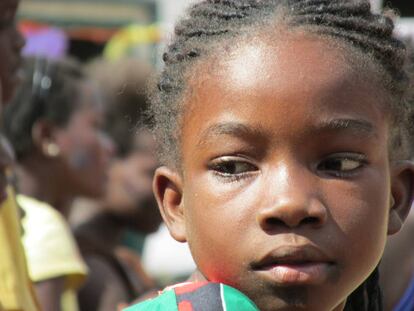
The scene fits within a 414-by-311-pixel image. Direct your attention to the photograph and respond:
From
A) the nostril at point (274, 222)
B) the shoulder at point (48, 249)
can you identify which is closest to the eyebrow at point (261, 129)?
the nostril at point (274, 222)

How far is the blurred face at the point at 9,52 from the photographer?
3.57 m

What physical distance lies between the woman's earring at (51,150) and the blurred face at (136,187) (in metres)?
0.91

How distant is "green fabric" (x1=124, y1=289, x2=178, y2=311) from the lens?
183cm

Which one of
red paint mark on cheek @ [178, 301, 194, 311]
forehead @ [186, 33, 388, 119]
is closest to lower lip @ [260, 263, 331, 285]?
red paint mark on cheek @ [178, 301, 194, 311]

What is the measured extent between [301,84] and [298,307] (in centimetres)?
39

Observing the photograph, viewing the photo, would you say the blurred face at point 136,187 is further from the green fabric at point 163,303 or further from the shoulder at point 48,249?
the green fabric at point 163,303

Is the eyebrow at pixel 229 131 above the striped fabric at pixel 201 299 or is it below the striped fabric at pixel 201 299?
above

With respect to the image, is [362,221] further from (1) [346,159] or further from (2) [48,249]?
(2) [48,249]

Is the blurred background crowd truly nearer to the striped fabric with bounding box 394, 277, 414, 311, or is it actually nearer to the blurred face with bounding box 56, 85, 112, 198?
the blurred face with bounding box 56, 85, 112, 198

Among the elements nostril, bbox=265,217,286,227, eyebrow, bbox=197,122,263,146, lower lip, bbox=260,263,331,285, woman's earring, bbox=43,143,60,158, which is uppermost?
woman's earring, bbox=43,143,60,158

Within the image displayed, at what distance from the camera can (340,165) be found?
75.2 inches

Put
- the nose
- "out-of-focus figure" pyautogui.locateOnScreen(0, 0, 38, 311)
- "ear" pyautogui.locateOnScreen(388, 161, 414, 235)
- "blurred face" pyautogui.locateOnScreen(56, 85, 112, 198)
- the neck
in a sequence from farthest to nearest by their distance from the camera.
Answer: "blurred face" pyautogui.locateOnScreen(56, 85, 112, 198), the neck, "out-of-focus figure" pyautogui.locateOnScreen(0, 0, 38, 311), "ear" pyautogui.locateOnScreen(388, 161, 414, 235), the nose

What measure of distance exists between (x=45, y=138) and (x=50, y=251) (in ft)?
4.22

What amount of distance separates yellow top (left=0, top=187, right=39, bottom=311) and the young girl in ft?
3.24
